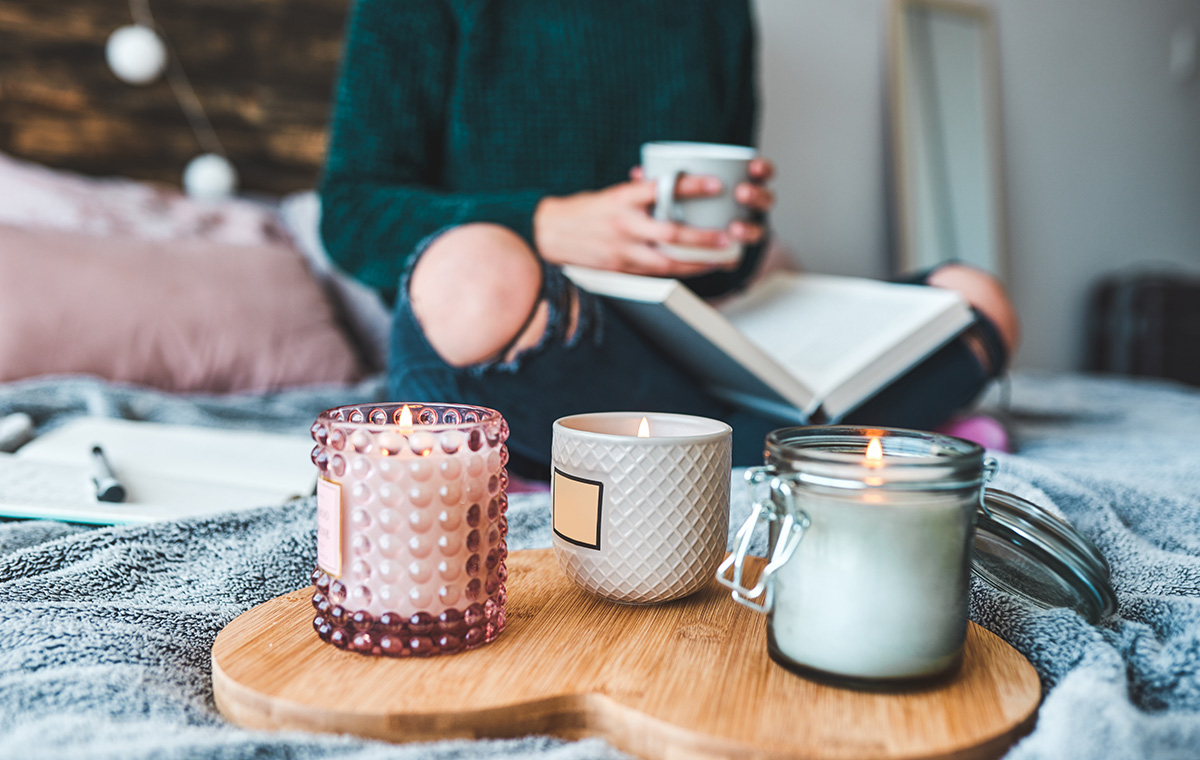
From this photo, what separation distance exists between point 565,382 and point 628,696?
0.49m

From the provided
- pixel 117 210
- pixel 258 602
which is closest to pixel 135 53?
pixel 117 210

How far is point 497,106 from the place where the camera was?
3.96 feet

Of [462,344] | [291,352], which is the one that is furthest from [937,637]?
[291,352]

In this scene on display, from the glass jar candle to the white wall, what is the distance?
2.08 meters

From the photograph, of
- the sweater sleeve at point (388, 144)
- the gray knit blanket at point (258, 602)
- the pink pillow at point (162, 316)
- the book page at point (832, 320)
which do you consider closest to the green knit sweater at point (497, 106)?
the sweater sleeve at point (388, 144)

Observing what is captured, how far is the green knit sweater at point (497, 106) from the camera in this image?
41.8 inches

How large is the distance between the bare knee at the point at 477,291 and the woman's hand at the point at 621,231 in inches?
5.9

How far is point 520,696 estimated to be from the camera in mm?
375

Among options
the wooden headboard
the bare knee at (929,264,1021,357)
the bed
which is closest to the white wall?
the bed

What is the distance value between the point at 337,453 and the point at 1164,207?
3550mm

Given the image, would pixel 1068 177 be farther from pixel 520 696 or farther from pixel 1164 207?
pixel 520 696

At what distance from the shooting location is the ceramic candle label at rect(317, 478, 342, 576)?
1.34ft

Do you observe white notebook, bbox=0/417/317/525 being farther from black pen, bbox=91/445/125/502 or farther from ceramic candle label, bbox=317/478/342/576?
ceramic candle label, bbox=317/478/342/576

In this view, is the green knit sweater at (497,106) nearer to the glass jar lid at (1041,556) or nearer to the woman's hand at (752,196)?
the woman's hand at (752,196)
